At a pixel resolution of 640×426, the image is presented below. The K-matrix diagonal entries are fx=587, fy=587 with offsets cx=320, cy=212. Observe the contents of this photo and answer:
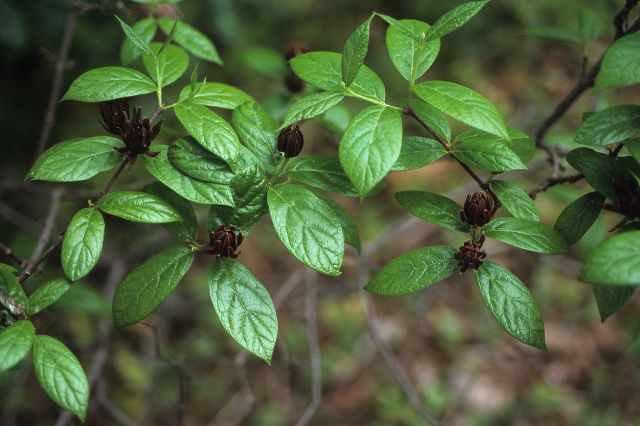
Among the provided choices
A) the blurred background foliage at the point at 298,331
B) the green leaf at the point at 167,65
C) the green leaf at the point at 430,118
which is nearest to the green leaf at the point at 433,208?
the green leaf at the point at 430,118

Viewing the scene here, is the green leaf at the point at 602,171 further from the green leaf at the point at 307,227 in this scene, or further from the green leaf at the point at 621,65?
the green leaf at the point at 307,227

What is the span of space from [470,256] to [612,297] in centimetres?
31

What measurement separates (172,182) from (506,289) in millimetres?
799

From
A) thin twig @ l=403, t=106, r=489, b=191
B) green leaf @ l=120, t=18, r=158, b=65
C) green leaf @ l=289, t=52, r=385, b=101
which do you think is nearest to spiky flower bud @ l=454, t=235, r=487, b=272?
thin twig @ l=403, t=106, r=489, b=191

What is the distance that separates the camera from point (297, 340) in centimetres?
385

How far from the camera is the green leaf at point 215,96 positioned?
1421 millimetres

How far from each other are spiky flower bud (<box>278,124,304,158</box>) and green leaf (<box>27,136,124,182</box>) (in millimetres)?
386

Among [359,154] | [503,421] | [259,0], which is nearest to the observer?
[359,154]

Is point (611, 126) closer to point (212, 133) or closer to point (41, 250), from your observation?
point (212, 133)

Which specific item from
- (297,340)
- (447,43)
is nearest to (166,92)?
(297,340)

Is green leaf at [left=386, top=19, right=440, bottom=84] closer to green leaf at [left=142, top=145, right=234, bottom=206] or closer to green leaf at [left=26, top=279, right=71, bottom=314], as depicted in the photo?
green leaf at [left=142, top=145, right=234, bottom=206]

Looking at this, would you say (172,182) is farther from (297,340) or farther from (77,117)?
(77,117)

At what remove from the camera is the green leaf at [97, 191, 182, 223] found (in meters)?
1.27

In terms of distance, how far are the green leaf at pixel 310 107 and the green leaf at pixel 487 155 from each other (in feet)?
1.06
